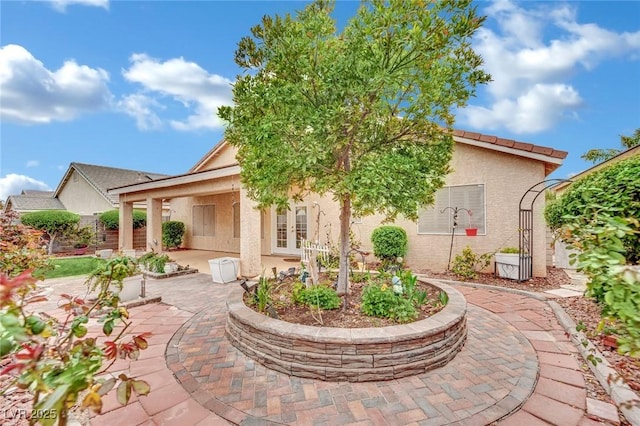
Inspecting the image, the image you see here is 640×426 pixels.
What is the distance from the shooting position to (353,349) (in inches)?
130

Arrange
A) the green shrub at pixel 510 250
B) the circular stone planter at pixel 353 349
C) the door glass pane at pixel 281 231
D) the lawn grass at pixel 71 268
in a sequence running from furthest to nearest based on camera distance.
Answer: the door glass pane at pixel 281 231 < the lawn grass at pixel 71 268 < the green shrub at pixel 510 250 < the circular stone planter at pixel 353 349

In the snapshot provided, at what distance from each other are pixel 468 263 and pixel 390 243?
2.29 metres

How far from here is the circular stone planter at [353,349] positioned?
10.8 ft

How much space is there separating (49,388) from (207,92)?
43.8ft

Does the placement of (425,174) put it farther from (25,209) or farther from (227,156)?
(25,209)

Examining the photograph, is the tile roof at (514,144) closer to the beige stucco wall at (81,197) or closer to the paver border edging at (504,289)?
the paver border edging at (504,289)

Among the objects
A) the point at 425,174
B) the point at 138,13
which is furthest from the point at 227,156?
the point at 425,174

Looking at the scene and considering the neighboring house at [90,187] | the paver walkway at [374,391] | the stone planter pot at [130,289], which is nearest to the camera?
the paver walkway at [374,391]

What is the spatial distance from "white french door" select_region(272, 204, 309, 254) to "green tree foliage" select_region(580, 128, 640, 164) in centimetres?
2052

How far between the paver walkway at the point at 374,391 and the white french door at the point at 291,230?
810 cm

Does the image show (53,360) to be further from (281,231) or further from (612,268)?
(281,231)

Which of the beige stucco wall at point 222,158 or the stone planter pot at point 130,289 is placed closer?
the stone planter pot at point 130,289

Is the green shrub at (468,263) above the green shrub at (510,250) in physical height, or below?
below

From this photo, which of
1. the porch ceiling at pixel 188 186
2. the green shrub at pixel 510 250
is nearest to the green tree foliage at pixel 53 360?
the porch ceiling at pixel 188 186
